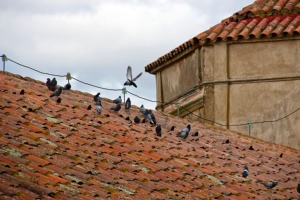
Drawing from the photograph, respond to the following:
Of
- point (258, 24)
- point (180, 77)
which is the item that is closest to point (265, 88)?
point (258, 24)

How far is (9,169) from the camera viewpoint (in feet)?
38.0

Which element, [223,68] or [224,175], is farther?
[223,68]

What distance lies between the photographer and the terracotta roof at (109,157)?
39.7 ft

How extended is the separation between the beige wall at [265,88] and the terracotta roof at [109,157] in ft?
19.8

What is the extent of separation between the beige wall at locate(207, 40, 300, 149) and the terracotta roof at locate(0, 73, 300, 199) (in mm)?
6021

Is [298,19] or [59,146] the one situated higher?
[298,19]

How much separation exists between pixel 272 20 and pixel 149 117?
338 inches

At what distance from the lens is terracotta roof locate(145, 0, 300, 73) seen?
80.8 ft

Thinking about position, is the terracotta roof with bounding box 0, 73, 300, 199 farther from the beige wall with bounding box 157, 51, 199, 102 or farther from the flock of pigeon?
the beige wall with bounding box 157, 51, 199, 102

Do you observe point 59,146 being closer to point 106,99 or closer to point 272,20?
point 106,99

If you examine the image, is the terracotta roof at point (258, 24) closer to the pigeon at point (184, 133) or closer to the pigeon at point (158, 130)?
the pigeon at point (184, 133)

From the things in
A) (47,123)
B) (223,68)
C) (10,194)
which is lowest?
(10,194)

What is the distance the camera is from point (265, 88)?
2491cm

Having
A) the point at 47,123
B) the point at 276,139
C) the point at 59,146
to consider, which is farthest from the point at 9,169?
the point at 276,139
